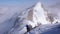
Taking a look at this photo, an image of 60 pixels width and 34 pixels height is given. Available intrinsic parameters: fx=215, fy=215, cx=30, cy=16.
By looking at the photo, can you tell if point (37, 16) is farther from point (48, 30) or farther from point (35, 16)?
point (48, 30)

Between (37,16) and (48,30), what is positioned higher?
(37,16)

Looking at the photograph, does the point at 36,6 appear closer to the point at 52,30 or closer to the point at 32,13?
the point at 32,13

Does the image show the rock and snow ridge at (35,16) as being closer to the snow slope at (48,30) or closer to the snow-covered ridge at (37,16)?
the snow-covered ridge at (37,16)

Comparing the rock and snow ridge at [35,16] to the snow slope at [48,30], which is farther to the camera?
the rock and snow ridge at [35,16]

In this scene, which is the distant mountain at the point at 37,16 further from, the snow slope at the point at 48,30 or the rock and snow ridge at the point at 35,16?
the snow slope at the point at 48,30

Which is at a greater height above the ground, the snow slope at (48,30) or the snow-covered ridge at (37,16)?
the snow-covered ridge at (37,16)

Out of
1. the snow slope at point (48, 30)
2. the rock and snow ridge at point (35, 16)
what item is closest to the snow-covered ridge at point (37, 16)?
the rock and snow ridge at point (35, 16)

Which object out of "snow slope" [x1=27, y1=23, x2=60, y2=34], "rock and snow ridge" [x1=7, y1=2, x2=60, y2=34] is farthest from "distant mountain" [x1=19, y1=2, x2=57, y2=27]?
"snow slope" [x1=27, y1=23, x2=60, y2=34]

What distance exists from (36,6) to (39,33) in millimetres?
2958

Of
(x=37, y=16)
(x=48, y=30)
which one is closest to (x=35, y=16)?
(x=37, y=16)

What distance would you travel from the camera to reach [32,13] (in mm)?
6699

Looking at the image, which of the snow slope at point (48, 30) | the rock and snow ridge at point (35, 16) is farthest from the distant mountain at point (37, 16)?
the snow slope at point (48, 30)

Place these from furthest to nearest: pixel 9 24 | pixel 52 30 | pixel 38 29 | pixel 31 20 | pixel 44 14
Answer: pixel 9 24 → pixel 44 14 → pixel 31 20 → pixel 38 29 → pixel 52 30

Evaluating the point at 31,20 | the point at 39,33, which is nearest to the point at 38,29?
the point at 39,33
